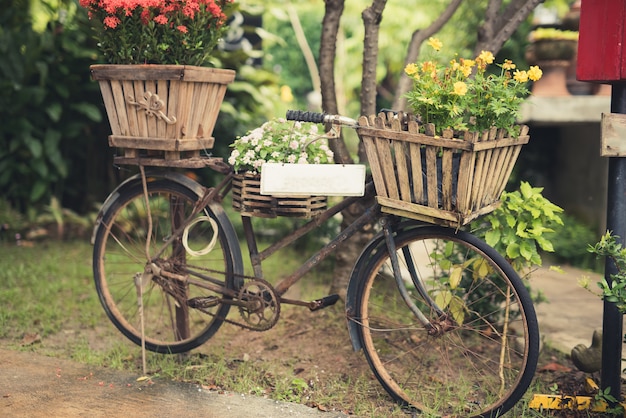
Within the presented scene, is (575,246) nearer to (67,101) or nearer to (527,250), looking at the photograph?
(527,250)

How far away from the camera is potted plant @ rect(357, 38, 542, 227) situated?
3053mm

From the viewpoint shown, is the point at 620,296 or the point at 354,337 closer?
the point at 620,296

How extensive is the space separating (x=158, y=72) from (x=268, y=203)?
822mm

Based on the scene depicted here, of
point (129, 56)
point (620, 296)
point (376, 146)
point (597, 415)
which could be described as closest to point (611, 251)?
point (620, 296)

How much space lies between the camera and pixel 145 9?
3523 mm

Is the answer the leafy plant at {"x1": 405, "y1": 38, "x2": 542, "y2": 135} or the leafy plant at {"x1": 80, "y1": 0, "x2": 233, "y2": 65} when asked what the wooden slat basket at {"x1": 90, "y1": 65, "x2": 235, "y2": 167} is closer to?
the leafy plant at {"x1": 80, "y1": 0, "x2": 233, "y2": 65}

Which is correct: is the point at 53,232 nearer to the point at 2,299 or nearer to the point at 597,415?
the point at 2,299

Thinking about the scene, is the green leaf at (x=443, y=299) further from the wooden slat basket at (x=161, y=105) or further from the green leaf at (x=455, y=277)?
the wooden slat basket at (x=161, y=105)

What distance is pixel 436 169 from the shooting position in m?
3.12

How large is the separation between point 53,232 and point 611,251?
5076mm

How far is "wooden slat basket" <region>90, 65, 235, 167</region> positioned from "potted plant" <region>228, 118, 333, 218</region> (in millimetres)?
297

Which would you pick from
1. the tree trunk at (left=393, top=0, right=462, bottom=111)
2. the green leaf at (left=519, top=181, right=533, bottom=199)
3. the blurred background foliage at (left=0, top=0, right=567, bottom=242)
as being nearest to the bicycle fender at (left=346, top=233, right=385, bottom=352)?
the green leaf at (left=519, top=181, right=533, bottom=199)

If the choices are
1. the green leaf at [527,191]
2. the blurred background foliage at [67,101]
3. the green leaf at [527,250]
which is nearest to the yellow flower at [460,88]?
the green leaf at [527,191]

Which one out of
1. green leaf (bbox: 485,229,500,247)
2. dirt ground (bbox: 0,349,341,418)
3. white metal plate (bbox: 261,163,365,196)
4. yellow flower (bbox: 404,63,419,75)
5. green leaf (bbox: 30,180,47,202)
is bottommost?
dirt ground (bbox: 0,349,341,418)
